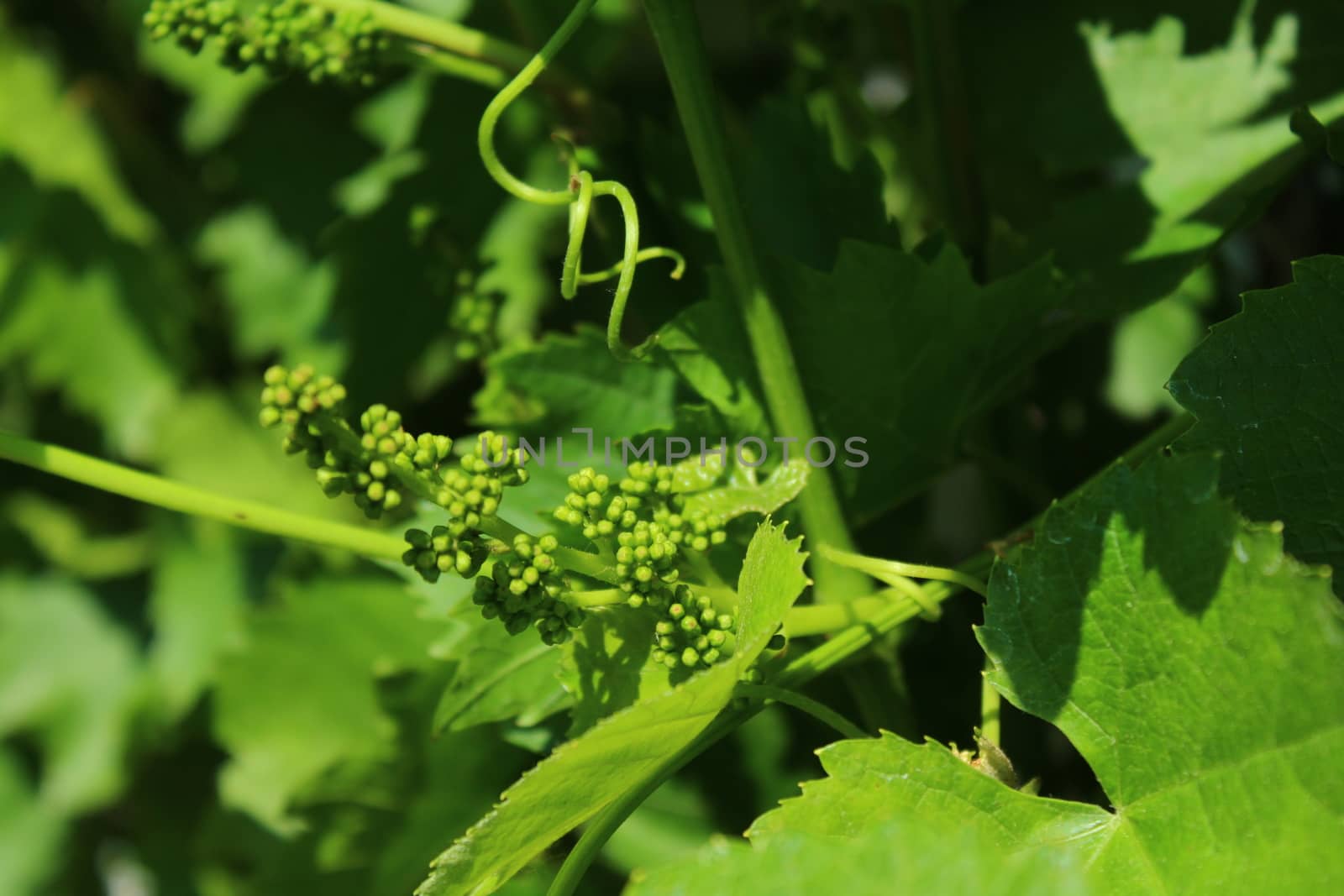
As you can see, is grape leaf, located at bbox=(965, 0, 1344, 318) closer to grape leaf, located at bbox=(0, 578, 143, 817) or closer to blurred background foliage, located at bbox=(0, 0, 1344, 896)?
blurred background foliage, located at bbox=(0, 0, 1344, 896)

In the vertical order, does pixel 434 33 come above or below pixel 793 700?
above

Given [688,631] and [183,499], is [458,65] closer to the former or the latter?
[183,499]

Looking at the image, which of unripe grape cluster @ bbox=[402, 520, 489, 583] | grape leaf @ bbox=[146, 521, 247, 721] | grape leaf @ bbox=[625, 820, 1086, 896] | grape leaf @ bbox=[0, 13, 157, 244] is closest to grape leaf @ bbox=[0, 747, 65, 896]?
grape leaf @ bbox=[146, 521, 247, 721]

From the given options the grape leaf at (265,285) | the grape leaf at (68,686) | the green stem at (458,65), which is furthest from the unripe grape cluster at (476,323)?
the grape leaf at (68,686)

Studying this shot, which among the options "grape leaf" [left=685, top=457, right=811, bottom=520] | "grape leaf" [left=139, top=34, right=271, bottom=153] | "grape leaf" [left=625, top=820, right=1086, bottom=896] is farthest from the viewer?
"grape leaf" [left=139, top=34, right=271, bottom=153]

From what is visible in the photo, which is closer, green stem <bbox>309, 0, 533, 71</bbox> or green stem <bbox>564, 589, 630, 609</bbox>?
green stem <bbox>564, 589, 630, 609</bbox>

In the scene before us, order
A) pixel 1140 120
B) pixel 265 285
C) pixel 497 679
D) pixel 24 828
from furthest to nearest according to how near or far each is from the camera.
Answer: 1. pixel 24 828
2. pixel 265 285
3. pixel 1140 120
4. pixel 497 679

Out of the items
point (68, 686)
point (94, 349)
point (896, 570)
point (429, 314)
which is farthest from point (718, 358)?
point (68, 686)
